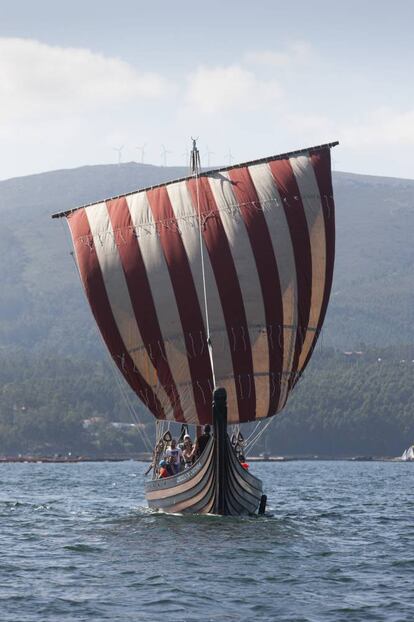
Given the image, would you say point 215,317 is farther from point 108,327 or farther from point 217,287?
point 108,327

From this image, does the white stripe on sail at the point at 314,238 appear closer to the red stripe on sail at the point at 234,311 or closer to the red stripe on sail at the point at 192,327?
the red stripe on sail at the point at 234,311

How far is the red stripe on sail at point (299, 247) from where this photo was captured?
58.7 metres

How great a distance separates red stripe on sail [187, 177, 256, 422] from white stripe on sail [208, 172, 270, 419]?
0.65ft

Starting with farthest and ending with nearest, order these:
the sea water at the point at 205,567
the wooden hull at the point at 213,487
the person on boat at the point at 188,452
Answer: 1. the person on boat at the point at 188,452
2. the wooden hull at the point at 213,487
3. the sea water at the point at 205,567

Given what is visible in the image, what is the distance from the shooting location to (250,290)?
2271 inches

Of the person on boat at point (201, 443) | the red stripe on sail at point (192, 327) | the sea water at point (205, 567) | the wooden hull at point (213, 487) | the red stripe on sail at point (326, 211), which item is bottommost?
the sea water at point (205, 567)

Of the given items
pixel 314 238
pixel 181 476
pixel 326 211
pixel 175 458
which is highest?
pixel 326 211

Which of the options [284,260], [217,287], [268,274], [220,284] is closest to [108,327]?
[217,287]

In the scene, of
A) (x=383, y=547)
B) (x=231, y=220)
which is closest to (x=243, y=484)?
(x=383, y=547)

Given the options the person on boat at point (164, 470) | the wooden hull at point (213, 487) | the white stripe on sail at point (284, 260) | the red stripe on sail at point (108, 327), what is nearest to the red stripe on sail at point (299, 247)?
the white stripe on sail at point (284, 260)

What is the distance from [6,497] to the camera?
265ft

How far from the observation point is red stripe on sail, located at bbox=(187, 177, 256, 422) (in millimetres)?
57562

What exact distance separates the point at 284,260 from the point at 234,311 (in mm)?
3195

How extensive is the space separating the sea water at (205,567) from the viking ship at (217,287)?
5165 mm
